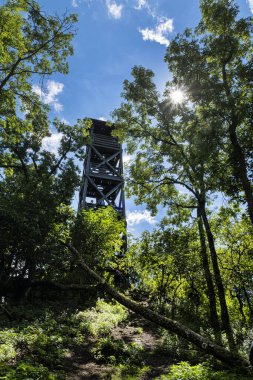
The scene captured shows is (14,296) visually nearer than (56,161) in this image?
Yes

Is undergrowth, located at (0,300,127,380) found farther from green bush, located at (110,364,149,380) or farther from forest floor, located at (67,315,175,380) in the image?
green bush, located at (110,364,149,380)

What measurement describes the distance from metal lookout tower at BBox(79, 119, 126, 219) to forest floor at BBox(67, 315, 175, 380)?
16039mm

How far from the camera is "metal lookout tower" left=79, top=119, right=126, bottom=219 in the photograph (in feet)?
94.7

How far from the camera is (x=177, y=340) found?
1088 cm

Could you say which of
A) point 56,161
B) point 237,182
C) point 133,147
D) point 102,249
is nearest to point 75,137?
point 56,161

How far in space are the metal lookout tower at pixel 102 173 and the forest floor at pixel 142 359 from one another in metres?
16.0

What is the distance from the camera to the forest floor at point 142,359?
7.46m

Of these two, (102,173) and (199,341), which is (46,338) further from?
(102,173)

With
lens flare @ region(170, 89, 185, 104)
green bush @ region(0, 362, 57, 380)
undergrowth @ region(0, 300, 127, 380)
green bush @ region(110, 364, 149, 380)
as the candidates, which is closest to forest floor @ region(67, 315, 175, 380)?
green bush @ region(110, 364, 149, 380)

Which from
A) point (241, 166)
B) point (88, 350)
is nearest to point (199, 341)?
point (88, 350)

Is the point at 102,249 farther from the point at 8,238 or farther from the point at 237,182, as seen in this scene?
the point at 237,182

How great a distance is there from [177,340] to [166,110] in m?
12.1

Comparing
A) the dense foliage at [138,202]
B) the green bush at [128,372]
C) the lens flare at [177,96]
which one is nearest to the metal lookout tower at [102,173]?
the dense foliage at [138,202]

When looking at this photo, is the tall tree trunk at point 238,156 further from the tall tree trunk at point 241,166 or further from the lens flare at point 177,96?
the lens flare at point 177,96
